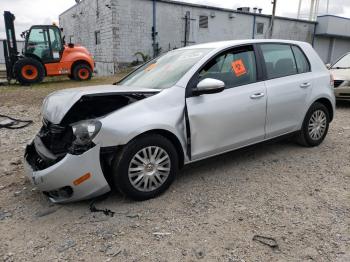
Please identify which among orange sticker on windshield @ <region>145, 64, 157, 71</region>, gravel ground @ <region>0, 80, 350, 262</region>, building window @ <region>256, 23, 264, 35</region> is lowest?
gravel ground @ <region>0, 80, 350, 262</region>

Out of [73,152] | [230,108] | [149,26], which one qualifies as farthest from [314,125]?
[149,26]

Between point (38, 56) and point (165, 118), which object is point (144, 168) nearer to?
point (165, 118)

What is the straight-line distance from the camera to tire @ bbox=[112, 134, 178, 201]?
10.0 feet

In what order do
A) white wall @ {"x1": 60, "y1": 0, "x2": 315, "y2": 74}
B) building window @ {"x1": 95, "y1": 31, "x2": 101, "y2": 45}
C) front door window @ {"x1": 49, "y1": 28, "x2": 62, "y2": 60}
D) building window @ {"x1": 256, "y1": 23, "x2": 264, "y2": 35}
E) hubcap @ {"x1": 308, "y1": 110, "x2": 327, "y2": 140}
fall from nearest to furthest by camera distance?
hubcap @ {"x1": 308, "y1": 110, "x2": 327, "y2": 140} < front door window @ {"x1": 49, "y1": 28, "x2": 62, "y2": 60} < white wall @ {"x1": 60, "y1": 0, "x2": 315, "y2": 74} < building window @ {"x1": 95, "y1": 31, "x2": 101, "y2": 45} < building window @ {"x1": 256, "y1": 23, "x2": 264, "y2": 35}

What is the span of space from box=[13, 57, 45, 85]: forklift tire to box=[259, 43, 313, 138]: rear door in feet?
35.0

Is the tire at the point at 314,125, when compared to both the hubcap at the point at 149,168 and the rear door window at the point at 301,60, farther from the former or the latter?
the hubcap at the point at 149,168

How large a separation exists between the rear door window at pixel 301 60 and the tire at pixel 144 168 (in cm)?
251

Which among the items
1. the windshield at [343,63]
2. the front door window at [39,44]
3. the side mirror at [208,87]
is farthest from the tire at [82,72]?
the side mirror at [208,87]

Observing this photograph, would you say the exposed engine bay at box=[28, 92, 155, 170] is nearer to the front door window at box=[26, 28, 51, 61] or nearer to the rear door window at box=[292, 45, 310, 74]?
the rear door window at box=[292, 45, 310, 74]

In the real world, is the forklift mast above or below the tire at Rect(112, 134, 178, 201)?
above

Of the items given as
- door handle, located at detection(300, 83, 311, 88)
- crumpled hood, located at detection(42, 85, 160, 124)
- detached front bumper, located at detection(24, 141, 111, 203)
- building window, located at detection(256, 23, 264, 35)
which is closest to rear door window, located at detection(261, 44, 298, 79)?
door handle, located at detection(300, 83, 311, 88)

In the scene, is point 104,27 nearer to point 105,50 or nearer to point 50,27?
point 105,50

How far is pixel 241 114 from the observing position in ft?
12.5

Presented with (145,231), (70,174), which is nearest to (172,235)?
(145,231)
